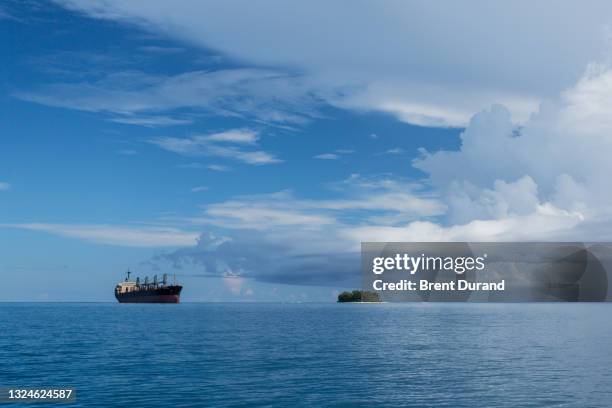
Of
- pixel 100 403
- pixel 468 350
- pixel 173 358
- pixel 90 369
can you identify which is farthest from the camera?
pixel 468 350

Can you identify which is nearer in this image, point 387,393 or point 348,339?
point 387,393

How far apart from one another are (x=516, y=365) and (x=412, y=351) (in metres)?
20.6

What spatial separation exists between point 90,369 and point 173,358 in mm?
13153

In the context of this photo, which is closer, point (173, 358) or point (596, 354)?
point (173, 358)

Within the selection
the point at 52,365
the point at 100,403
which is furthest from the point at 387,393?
the point at 52,365

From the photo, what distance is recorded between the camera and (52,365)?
74.2m

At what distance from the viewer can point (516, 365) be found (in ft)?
239

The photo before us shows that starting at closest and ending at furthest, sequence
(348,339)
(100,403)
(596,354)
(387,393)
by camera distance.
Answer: (100,403) → (387,393) → (596,354) → (348,339)

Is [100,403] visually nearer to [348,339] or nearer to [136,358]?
[136,358]

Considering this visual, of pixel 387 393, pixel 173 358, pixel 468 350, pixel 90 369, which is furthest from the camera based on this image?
pixel 468 350

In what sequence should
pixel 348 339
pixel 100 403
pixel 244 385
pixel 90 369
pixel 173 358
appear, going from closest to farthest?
pixel 100 403 → pixel 244 385 → pixel 90 369 → pixel 173 358 → pixel 348 339

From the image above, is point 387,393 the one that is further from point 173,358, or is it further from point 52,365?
point 52,365

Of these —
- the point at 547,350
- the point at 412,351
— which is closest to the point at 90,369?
the point at 412,351

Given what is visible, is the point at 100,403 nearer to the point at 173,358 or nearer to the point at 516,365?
the point at 173,358
